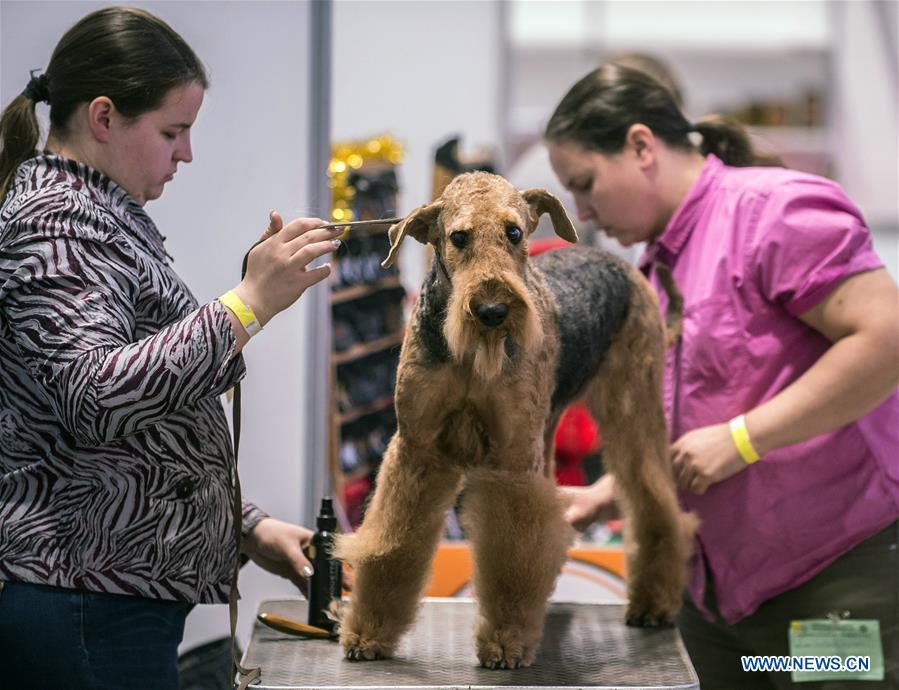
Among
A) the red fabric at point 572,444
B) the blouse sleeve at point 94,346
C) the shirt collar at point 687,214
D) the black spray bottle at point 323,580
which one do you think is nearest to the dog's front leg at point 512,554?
the black spray bottle at point 323,580

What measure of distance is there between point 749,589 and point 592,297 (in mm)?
552

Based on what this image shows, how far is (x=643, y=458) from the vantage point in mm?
1601

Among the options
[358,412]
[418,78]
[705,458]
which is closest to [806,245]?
[705,458]

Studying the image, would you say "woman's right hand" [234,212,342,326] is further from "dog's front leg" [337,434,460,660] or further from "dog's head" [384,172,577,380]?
"dog's front leg" [337,434,460,660]

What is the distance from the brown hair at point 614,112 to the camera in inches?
68.8

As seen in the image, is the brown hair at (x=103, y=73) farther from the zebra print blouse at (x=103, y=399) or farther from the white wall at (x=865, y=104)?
the white wall at (x=865, y=104)

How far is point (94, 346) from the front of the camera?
117cm

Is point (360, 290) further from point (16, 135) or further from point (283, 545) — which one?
point (16, 135)

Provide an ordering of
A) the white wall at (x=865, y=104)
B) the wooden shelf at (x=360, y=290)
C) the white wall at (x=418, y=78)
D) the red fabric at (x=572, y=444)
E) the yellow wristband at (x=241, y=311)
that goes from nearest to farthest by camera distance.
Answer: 1. the yellow wristband at (x=241, y=311)
2. the wooden shelf at (x=360, y=290)
3. the red fabric at (x=572, y=444)
4. the white wall at (x=418, y=78)
5. the white wall at (x=865, y=104)

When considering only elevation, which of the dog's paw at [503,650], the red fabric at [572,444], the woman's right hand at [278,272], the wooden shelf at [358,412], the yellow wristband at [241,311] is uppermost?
the woman's right hand at [278,272]

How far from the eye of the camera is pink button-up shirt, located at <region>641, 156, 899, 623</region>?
1.60 metres

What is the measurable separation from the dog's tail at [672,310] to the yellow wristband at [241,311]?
2.43ft

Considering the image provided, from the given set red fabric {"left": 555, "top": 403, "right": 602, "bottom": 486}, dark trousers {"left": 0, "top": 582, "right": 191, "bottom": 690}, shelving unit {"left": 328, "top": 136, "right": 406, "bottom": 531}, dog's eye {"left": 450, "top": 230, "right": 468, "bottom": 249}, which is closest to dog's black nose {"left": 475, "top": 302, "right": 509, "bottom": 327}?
dog's eye {"left": 450, "top": 230, "right": 468, "bottom": 249}

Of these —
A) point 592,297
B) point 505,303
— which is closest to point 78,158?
point 505,303
